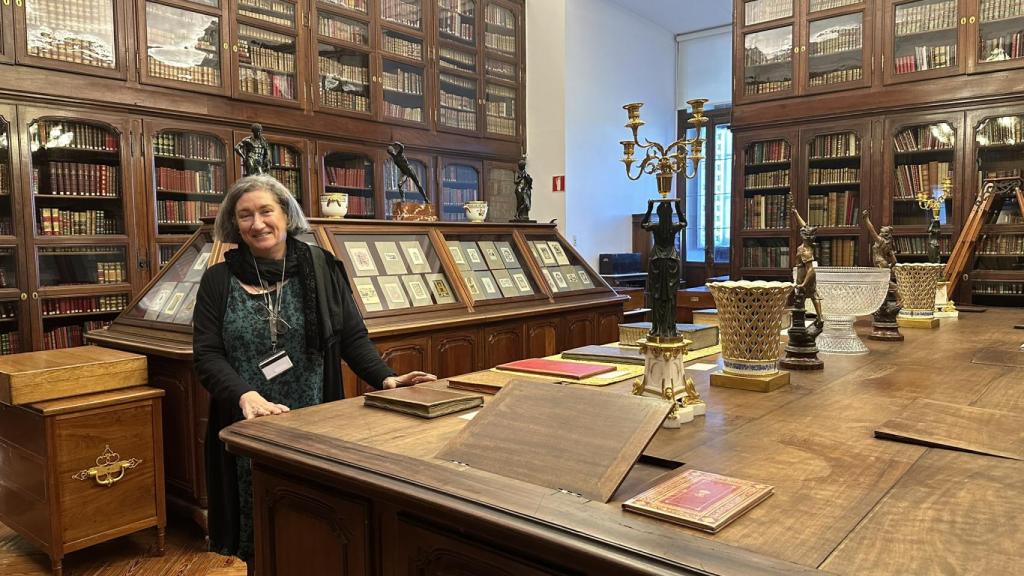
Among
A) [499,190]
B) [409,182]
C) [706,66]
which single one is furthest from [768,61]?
[409,182]

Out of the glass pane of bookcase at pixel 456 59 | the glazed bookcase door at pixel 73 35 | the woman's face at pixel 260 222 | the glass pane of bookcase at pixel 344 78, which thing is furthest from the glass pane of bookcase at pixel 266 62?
the woman's face at pixel 260 222

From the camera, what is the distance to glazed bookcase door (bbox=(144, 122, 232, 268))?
5043 millimetres

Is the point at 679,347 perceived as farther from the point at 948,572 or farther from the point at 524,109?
the point at 524,109

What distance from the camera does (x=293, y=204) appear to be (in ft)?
7.19

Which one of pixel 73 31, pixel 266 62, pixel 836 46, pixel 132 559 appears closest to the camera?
pixel 132 559

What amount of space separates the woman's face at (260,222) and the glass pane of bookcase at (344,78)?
13.8 feet

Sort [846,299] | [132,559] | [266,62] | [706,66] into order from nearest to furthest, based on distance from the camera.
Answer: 1. [846,299]
2. [132,559]
3. [266,62]
4. [706,66]

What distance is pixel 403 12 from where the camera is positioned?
258 inches

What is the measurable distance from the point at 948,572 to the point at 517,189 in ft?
13.5

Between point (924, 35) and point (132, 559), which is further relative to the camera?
point (924, 35)

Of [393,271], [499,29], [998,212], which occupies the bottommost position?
[393,271]

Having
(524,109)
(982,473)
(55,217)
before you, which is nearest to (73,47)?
(55,217)

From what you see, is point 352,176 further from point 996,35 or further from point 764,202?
point 996,35

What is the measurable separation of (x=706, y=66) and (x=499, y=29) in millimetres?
2804
